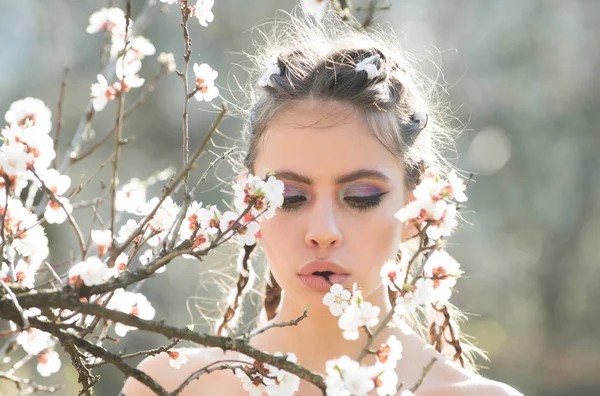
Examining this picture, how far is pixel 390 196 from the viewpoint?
1664 millimetres

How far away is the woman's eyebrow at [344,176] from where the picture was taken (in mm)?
1604

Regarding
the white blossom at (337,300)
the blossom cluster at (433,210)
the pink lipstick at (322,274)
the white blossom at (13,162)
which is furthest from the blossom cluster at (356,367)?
the white blossom at (13,162)

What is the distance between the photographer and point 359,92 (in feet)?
5.73

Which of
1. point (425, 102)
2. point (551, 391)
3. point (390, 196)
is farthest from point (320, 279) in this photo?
point (551, 391)

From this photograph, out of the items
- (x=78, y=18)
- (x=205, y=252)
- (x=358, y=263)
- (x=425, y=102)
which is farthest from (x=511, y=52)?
(x=205, y=252)

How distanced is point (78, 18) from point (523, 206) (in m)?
4.73

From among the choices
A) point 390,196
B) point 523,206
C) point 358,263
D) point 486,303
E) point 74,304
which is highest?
point 523,206

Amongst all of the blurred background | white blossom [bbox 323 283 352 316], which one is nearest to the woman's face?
white blossom [bbox 323 283 352 316]

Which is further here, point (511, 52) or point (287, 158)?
point (511, 52)

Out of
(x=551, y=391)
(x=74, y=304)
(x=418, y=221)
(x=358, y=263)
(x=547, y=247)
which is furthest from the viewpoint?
(x=547, y=247)

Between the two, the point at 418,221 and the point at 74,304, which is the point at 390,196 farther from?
the point at 74,304

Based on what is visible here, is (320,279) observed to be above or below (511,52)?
below

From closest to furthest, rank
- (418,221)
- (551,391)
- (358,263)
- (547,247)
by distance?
(418,221), (358,263), (551,391), (547,247)

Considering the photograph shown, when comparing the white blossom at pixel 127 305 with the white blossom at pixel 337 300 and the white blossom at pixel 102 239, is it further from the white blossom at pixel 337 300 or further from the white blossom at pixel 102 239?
the white blossom at pixel 337 300
